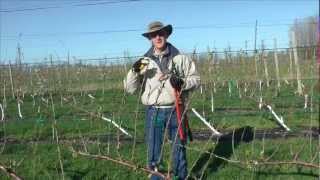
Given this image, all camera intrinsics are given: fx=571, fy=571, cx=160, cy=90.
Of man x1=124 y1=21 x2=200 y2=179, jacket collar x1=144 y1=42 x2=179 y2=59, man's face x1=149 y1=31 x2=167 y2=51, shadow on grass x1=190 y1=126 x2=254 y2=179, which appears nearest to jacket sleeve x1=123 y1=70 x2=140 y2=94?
man x1=124 y1=21 x2=200 y2=179

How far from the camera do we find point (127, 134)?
9.09m

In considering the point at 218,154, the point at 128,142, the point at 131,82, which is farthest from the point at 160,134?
the point at 128,142

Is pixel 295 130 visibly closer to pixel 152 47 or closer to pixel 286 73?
pixel 152 47

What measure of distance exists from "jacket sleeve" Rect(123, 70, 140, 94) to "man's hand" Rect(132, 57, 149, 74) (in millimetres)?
69

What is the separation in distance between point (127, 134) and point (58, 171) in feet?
8.59

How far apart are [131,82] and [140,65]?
0.21 metres

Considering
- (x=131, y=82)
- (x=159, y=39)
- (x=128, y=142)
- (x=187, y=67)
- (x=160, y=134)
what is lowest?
(x=128, y=142)

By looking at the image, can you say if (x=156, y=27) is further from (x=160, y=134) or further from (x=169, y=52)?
(x=160, y=134)

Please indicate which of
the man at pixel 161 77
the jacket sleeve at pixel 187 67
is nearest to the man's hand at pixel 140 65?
the man at pixel 161 77

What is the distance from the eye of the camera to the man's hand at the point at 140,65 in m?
5.26

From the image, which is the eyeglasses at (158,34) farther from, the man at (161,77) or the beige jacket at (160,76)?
the beige jacket at (160,76)

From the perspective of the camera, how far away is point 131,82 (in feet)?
17.6

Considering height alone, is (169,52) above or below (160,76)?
above

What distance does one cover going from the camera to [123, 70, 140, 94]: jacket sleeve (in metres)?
5.36
